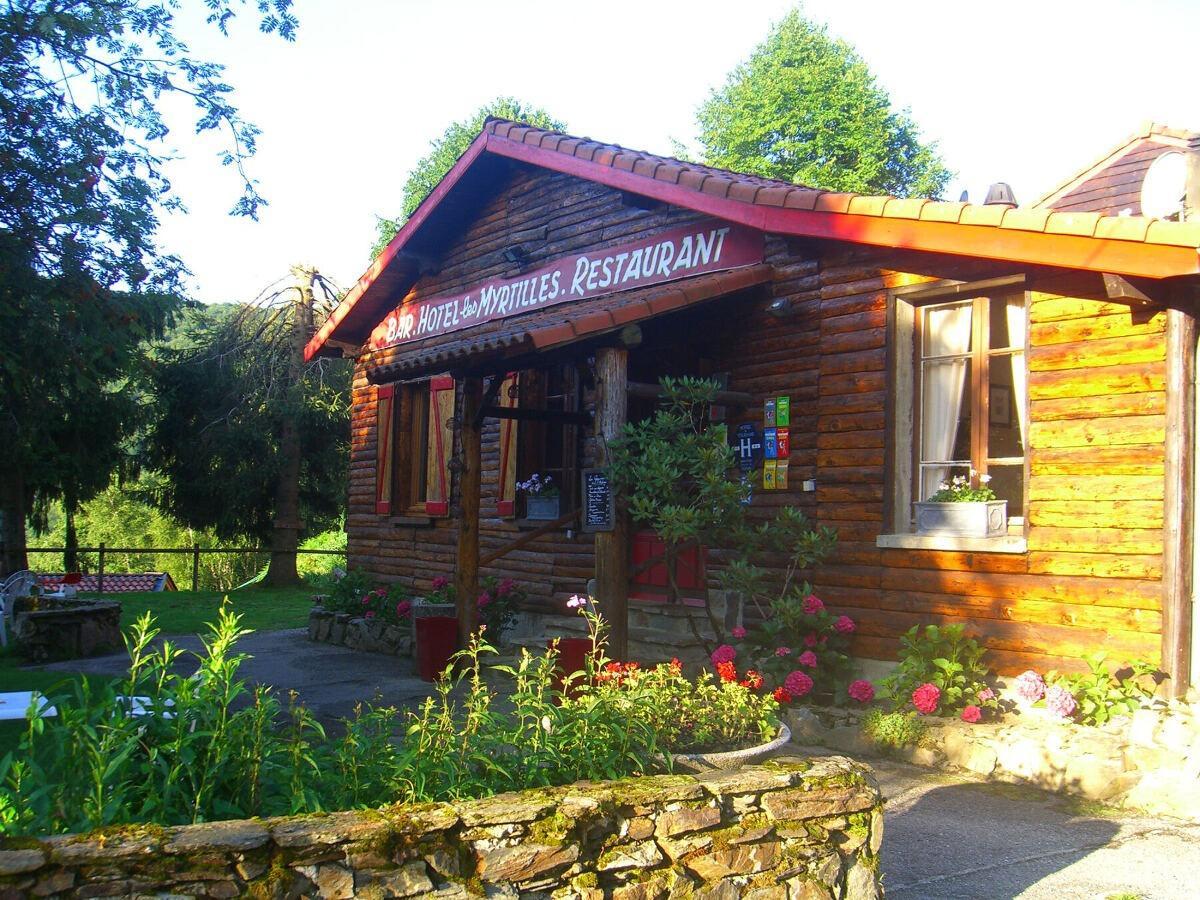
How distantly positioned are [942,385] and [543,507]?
4583mm

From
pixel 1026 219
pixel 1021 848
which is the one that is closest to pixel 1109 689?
pixel 1021 848

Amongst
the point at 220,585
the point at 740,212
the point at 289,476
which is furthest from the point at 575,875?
the point at 220,585

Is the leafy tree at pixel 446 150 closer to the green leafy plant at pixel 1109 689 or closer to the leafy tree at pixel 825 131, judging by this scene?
the leafy tree at pixel 825 131

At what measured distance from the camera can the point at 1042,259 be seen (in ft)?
19.7

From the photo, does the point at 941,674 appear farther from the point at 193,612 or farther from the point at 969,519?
the point at 193,612

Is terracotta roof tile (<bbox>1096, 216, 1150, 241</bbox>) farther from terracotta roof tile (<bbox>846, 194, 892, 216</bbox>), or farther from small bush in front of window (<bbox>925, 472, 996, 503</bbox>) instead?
small bush in front of window (<bbox>925, 472, 996, 503</bbox>)

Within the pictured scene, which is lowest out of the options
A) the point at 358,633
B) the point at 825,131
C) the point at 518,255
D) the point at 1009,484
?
the point at 358,633

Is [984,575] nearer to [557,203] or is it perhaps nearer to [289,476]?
[557,203]

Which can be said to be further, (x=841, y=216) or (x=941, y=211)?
(x=841, y=216)

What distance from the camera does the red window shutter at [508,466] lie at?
35.8ft

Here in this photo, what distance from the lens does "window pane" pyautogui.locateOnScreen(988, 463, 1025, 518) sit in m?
7.05

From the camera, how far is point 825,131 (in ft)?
102

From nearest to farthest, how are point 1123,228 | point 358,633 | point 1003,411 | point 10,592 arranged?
point 1123,228 → point 1003,411 → point 10,592 → point 358,633

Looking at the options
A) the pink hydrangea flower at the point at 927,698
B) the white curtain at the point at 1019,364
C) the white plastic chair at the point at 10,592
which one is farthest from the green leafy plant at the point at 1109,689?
the white plastic chair at the point at 10,592
